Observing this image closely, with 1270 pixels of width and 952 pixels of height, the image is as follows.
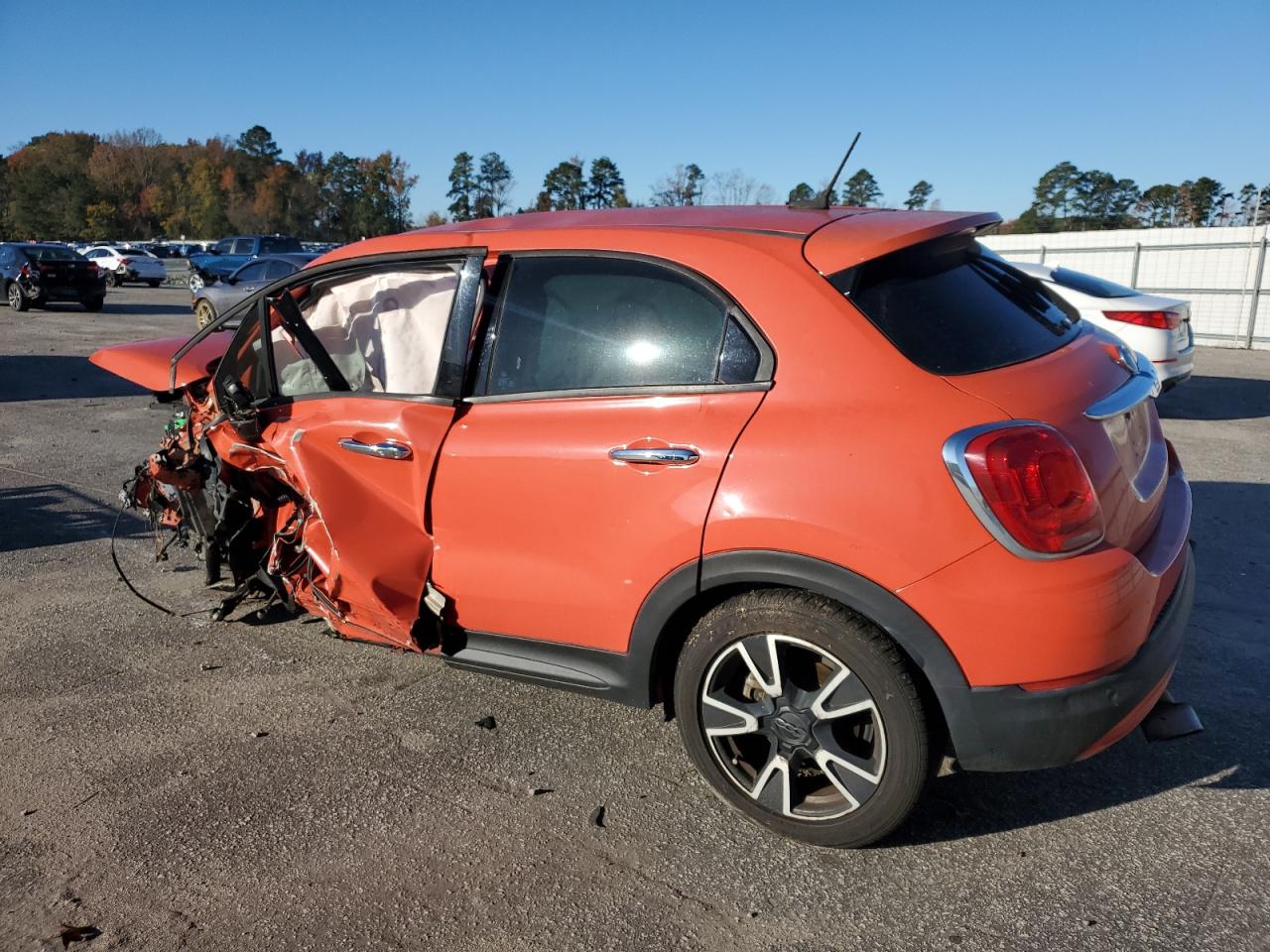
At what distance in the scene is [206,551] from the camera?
4168 mm

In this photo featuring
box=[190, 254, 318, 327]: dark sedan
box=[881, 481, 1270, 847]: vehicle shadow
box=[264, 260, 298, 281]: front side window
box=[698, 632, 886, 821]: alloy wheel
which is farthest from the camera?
box=[264, 260, 298, 281]: front side window

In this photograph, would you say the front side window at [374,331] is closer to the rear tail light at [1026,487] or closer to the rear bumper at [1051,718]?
the rear tail light at [1026,487]

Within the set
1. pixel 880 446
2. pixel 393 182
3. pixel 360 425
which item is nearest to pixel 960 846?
pixel 880 446

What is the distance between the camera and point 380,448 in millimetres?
3393

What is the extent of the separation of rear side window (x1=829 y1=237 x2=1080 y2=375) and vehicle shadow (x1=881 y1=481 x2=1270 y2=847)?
1416 mm

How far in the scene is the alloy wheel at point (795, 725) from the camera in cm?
270

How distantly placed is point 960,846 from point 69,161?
114059 millimetres

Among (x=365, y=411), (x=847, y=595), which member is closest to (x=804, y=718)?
(x=847, y=595)

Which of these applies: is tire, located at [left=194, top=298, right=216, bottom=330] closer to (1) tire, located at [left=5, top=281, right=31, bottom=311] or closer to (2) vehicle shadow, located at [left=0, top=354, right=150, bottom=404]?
(2) vehicle shadow, located at [left=0, top=354, right=150, bottom=404]

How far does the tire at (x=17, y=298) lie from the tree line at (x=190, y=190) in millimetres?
38266

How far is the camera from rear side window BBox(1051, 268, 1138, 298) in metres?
9.63

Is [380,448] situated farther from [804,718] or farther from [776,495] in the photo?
[804,718]

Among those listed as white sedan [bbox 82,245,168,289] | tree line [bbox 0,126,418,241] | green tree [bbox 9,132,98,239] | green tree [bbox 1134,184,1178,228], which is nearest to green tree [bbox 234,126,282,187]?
tree line [bbox 0,126,418,241]

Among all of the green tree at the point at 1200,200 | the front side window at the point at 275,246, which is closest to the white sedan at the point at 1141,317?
the front side window at the point at 275,246
